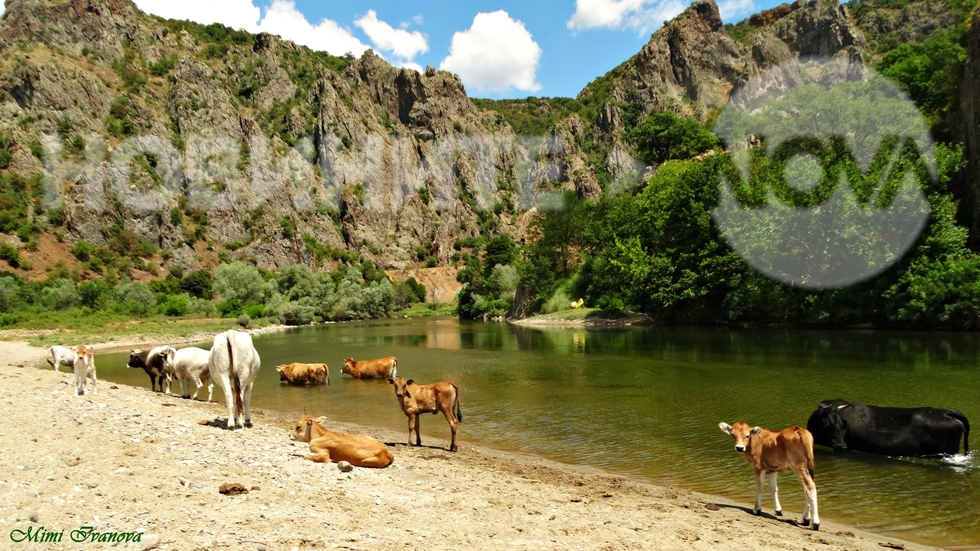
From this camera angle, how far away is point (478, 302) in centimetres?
9481

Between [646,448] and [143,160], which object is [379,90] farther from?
[646,448]

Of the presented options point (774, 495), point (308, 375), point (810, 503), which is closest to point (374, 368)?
point (308, 375)

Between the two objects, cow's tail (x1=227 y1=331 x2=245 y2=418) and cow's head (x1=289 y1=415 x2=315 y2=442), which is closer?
cow's head (x1=289 y1=415 x2=315 y2=442)

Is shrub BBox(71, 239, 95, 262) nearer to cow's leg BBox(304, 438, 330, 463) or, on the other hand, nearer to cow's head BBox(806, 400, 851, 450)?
cow's leg BBox(304, 438, 330, 463)

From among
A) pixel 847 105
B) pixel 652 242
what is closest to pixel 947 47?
pixel 847 105

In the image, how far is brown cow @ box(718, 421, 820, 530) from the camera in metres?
8.01

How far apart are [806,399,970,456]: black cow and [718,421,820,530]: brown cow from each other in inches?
168

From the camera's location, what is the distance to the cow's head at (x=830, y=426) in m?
11.8

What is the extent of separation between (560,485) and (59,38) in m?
177

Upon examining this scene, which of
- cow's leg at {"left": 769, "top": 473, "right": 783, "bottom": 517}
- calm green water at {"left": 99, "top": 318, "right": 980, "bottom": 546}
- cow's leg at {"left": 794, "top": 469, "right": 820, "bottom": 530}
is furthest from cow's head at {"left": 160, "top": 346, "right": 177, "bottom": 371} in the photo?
cow's leg at {"left": 794, "top": 469, "right": 820, "bottom": 530}

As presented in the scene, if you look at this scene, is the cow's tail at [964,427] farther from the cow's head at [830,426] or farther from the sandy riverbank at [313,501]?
the sandy riverbank at [313,501]

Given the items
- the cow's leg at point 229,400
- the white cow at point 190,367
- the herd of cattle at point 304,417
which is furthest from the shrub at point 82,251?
the cow's leg at point 229,400

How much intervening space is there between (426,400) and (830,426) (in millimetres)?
8734

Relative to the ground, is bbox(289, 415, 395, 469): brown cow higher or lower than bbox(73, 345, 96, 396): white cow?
lower
